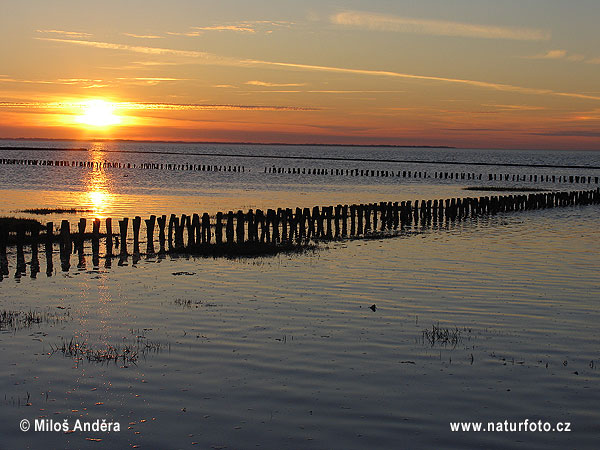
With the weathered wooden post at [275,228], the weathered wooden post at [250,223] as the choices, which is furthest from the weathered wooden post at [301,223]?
the weathered wooden post at [250,223]

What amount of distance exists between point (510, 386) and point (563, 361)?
5.89 ft

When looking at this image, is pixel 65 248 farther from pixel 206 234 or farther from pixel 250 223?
pixel 206 234

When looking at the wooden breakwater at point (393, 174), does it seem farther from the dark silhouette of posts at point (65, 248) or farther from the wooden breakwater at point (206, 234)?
the dark silhouette of posts at point (65, 248)

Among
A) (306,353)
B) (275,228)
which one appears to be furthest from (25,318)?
(275,228)

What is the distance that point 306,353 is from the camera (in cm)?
1230

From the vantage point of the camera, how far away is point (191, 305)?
16.0m

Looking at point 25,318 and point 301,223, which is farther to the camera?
point 301,223

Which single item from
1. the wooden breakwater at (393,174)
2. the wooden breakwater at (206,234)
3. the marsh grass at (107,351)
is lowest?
the wooden breakwater at (393,174)

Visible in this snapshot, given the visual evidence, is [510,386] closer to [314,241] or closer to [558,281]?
[558,281]

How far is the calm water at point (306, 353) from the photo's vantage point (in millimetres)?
9125

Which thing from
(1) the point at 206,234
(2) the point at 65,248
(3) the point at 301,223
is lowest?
(1) the point at 206,234

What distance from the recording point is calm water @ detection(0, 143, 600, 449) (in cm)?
912

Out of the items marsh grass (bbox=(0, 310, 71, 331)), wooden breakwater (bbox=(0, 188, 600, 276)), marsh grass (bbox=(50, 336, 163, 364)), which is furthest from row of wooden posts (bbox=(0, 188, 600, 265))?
marsh grass (bbox=(50, 336, 163, 364))

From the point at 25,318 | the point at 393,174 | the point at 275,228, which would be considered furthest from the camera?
the point at 393,174
